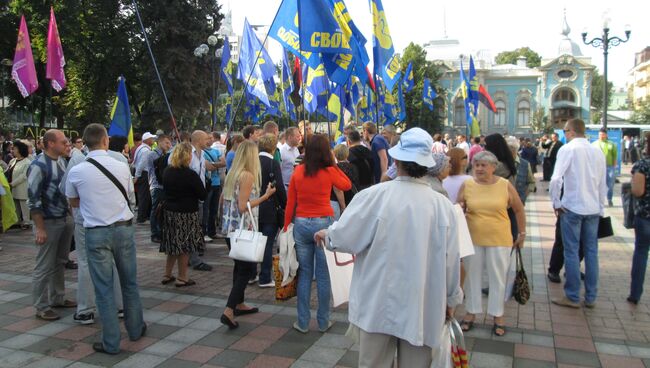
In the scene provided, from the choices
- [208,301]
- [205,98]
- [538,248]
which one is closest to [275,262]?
[208,301]

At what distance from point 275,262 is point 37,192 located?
2.60 meters

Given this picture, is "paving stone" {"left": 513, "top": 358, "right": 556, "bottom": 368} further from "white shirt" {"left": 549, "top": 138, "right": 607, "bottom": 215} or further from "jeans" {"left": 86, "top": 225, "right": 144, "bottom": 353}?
"jeans" {"left": 86, "top": 225, "right": 144, "bottom": 353}

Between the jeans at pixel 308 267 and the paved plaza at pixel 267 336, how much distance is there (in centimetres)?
20

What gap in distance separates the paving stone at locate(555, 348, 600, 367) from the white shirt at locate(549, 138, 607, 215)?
171 cm

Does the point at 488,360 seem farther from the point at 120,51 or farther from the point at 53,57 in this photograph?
the point at 120,51

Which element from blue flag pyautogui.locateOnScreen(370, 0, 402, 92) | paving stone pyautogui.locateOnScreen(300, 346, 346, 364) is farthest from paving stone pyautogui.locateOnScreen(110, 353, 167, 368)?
blue flag pyautogui.locateOnScreen(370, 0, 402, 92)

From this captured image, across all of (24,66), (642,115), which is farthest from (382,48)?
(642,115)

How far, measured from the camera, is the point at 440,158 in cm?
441

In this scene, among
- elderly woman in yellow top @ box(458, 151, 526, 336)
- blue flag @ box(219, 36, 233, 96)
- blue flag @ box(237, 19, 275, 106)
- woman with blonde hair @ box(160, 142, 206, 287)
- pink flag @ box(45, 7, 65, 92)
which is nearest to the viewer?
elderly woman in yellow top @ box(458, 151, 526, 336)

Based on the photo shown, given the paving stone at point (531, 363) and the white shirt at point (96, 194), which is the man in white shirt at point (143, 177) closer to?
the white shirt at point (96, 194)

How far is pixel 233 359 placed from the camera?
4.40 metres

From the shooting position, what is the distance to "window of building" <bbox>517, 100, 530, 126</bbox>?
6862 centimetres

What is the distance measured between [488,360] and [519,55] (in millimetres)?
94183

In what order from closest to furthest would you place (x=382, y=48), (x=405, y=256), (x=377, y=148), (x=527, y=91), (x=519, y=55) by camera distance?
(x=405, y=256) < (x=377, y=148) < (x=382, y=48) < (x=527, y=91) < (x=519, y=55)
